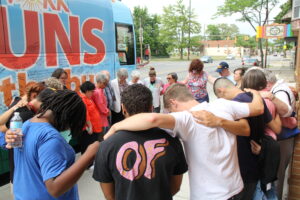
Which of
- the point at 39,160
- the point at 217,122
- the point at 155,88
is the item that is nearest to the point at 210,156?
the point at 217,122

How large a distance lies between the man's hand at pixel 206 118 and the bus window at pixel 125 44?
18.4 ft

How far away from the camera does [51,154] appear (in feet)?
5.11

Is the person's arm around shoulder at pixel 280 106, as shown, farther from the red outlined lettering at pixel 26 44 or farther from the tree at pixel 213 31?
the tree at pixel 213 31

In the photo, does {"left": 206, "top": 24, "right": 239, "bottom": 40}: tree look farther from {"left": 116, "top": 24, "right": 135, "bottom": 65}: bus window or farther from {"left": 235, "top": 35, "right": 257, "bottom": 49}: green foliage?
{"left": 116, "top": 24, "right": 135, "bottom": 65}: bus window

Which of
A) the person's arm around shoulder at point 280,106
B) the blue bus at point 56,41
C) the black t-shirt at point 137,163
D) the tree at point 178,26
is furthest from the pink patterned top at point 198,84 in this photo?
the tree at point 178,26

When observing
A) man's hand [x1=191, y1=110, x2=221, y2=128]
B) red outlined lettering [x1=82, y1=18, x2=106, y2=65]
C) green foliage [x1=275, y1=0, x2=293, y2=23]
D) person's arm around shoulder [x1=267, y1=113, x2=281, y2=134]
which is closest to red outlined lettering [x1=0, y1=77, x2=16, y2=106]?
red outlined lettering [x1=82, y1=18, x2=106, y2=65]

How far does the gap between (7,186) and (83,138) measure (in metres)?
1.35

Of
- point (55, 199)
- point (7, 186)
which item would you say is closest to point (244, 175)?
point (55, 199)

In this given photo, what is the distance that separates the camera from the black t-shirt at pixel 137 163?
160 centimetres

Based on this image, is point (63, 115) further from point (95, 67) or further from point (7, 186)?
point (95, 67)

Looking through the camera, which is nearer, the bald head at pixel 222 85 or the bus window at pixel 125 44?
the bald head at pixel 222 85

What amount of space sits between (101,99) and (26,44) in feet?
5.17

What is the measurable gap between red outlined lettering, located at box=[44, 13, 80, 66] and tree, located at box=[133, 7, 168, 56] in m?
51.7

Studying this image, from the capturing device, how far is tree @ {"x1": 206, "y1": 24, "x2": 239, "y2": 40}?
10712 cm
